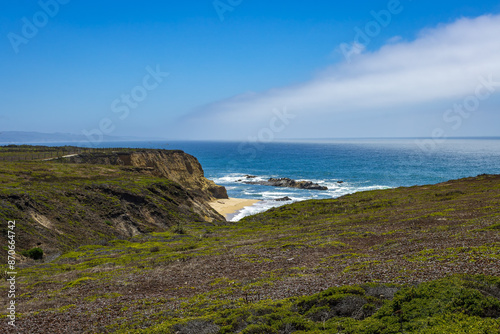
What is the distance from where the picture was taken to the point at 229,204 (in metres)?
87.0

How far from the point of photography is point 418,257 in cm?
1886

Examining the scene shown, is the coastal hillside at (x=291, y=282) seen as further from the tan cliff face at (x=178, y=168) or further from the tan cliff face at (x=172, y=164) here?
the tan cliff face at (x=178, y=168)

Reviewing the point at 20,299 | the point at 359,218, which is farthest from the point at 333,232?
the point at 20,299

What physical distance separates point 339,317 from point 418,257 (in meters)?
9.67

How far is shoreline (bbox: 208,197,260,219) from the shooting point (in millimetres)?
78000

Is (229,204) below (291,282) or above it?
below

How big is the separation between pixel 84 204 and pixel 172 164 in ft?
172

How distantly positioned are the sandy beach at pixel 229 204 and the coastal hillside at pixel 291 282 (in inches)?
1631

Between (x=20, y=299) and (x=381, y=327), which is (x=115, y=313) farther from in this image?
(x=381, y=327)

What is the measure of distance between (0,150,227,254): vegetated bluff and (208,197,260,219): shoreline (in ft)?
33.4

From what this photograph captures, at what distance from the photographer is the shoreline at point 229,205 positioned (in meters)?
78.0

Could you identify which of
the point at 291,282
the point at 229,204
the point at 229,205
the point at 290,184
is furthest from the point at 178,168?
the point at 291,282

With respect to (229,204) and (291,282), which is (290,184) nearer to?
Answer: (229,204)

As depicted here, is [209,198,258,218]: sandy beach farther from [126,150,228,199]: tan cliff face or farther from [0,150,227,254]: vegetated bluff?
[0,150,227,254]: vegetated bluff
